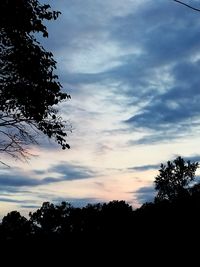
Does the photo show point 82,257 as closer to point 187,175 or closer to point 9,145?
point 9,145

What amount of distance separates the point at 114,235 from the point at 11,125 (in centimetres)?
768

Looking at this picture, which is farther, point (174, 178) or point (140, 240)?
point (174, 178)

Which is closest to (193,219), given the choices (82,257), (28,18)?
(82,257)

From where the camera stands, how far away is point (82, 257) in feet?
74.9

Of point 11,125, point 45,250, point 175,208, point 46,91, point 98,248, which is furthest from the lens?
point 45,250

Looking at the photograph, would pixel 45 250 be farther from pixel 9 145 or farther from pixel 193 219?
pixel 193 219

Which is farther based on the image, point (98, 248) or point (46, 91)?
point (98, 248)

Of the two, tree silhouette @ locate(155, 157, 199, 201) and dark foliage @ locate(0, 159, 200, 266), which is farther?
tree silhouette @ locate(155, 157, 199, 201)

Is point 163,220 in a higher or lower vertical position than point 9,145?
lower

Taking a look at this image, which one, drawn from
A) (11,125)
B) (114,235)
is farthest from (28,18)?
(114,235)

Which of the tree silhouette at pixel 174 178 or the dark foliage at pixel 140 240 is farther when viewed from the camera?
the tree silhouette at pixel 174 178

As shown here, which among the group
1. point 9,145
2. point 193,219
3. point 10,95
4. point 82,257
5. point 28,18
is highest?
point 28,18

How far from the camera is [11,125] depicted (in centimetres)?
1881

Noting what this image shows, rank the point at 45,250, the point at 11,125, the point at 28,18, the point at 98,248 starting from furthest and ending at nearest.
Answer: the point at 45,250 < the point at 98,248 < the point at 11,125 < the point at 28,18
